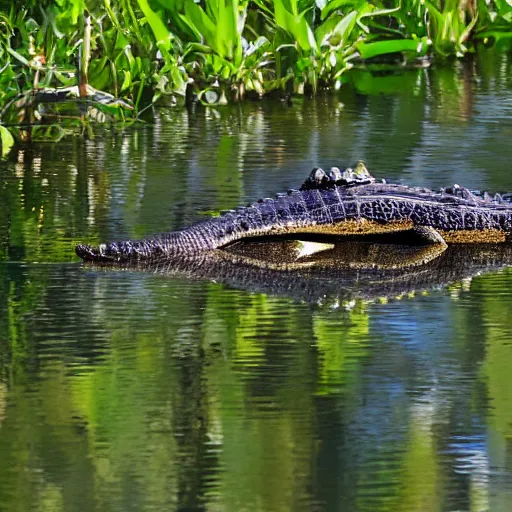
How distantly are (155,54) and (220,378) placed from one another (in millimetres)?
6673

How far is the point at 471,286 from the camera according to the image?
7.23 metres

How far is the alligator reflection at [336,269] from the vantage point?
23.4 feet

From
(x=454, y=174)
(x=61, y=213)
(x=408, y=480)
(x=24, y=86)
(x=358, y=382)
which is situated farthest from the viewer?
(x=24, y=86)

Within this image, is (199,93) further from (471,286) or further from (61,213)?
(471,286)

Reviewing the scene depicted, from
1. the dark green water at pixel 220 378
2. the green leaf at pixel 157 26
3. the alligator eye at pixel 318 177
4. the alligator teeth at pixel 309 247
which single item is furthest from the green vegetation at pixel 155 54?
the alligator teeth at pixel 309 247

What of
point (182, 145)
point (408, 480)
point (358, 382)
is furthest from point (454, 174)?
point (408, 480)

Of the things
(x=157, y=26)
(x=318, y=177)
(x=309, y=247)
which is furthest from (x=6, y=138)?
(x=309, y=247)

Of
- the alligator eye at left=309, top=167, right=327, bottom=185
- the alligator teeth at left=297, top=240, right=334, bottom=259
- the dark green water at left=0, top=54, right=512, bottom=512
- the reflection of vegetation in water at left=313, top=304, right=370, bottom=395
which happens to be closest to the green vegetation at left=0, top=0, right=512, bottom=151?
the dark green water at left=0, top=54, right=512, bottom=512

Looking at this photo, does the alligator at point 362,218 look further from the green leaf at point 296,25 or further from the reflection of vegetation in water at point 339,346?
the green leaf at point 296,25

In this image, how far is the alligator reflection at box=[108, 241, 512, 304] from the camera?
7.12 m

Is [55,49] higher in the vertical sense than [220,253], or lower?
higher

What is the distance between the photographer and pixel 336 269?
7.49 metres

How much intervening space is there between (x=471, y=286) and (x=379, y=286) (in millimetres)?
420

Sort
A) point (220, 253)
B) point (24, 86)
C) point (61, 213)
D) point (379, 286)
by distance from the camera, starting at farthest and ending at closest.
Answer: point (24, 86), point (61, 213), point (220, 253), point (379, 286)
